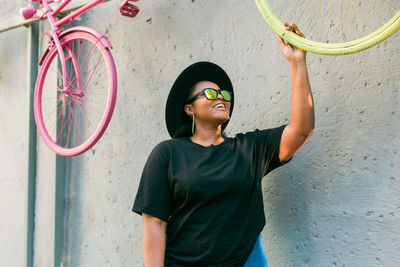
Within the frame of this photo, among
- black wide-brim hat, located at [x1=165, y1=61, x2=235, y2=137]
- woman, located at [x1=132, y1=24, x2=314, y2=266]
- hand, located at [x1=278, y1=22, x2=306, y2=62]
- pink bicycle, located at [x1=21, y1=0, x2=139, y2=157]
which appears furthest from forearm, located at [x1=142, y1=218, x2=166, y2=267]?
pink bicycle, located at [x1=21, y1=0, x2=139, y2=157]

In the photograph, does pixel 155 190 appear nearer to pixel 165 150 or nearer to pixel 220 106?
pixel 165 150

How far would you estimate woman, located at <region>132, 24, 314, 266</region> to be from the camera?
2.43 meters

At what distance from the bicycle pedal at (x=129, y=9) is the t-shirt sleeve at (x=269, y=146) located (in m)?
1.51

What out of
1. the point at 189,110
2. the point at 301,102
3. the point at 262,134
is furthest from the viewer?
the point at 189,110

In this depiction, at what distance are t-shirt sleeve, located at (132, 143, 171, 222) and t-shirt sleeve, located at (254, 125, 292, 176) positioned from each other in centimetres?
48

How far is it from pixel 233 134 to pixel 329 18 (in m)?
0.90

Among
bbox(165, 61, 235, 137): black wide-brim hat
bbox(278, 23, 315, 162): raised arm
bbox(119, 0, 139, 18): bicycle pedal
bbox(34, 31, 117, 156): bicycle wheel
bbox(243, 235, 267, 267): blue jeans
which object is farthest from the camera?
bbox(34, 31, 117, 156): bicycle wheel

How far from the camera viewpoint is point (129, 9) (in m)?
3.63

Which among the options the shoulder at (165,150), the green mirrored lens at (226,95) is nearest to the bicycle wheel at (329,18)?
the green mirrored lens at (226,95)

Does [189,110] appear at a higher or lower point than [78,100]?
lower

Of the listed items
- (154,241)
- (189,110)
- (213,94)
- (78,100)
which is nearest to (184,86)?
(189,110)

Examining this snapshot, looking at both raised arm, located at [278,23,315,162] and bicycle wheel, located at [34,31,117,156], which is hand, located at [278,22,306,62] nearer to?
raised arm, located at [278,23,315,162]

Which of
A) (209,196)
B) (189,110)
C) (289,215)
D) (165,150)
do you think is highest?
(189,110)

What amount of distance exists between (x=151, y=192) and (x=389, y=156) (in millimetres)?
1201
